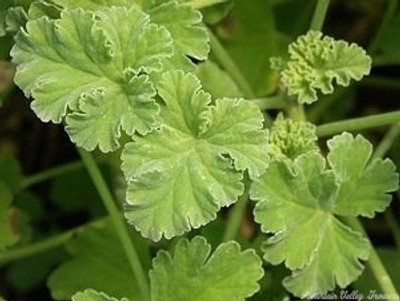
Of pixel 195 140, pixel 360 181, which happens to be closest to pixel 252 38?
pixel 360 181

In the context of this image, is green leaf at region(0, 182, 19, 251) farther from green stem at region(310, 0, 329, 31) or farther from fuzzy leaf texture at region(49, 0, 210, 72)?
green stem at region(310, 0, 329, 31)

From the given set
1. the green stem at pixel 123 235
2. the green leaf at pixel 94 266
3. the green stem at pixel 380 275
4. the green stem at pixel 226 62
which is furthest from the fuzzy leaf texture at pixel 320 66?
the green leaf at pixel 94 266

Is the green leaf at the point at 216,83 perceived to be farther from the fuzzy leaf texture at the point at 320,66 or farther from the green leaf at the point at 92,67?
the green leaf at the point at 92,67

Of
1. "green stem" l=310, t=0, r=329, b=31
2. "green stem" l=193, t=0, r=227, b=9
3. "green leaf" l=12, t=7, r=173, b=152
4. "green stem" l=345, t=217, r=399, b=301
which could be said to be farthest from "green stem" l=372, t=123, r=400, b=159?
"green leaf" l=12, t=7, r=173, b=152

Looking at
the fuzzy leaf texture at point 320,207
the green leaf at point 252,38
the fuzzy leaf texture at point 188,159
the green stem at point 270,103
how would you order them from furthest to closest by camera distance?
the green leaf at point 252,38
the green stem at point 270,103
the fuzzy leaf texture at point 320,207
the fuzzy leaf texture at point 188,159

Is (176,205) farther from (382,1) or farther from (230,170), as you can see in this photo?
(382,1)

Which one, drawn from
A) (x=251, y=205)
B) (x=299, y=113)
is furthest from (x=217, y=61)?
(x=251, y=205)

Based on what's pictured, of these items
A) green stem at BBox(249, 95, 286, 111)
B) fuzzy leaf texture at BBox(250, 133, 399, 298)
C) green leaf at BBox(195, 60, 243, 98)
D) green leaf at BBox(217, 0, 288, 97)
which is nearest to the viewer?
fuzzy leaf texture at BBox(250, 133, 399, 298)
